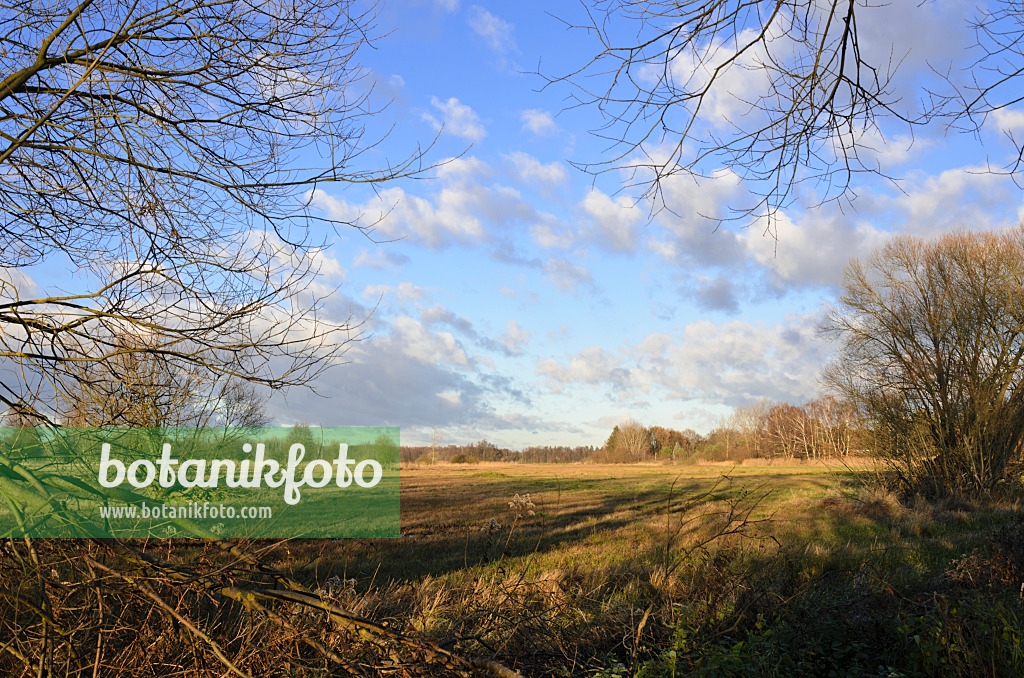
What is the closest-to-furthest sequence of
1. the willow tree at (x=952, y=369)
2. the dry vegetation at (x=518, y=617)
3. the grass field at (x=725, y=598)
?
the dry vegetation at (x=518, y=617), the grass field at (x=725, y=598), the willow tree at (x=952, y=369)

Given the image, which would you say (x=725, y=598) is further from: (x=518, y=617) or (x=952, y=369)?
(x=952, y=369)

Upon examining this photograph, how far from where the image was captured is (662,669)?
3.24 meters

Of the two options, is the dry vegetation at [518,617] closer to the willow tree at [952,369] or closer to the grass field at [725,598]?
the grass field at [725,598]

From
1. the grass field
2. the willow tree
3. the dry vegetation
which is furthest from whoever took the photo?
the willow tree

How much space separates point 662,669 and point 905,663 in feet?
6.65

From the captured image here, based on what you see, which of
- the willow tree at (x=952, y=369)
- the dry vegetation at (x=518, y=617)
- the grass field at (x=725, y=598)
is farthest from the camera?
the willow tree at (x=952, y=369)

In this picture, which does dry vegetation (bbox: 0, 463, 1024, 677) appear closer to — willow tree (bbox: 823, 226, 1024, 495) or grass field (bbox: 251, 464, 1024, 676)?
grass field (bbox: 251, 464, 1024, 676)

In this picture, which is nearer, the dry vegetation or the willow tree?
the dry vegetation

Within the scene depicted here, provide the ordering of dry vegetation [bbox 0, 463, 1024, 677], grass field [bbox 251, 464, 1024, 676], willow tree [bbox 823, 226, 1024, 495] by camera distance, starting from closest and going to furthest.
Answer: dry vegetation [bbox 0, 463, 1024, 677] → grass field [bbox 251, 464, 1024, 676] → willow tree [bbox 823, 226, 1024, 495]

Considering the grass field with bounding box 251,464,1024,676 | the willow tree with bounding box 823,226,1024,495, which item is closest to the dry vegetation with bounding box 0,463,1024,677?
the grass field with bounding box 251,464,1024,676

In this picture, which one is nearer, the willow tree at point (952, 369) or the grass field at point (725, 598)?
the grass field at point (725, 598)

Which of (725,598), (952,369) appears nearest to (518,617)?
(725,598)

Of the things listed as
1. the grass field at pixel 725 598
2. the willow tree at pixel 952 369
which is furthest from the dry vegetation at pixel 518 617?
the willow tree at pixel 952 369

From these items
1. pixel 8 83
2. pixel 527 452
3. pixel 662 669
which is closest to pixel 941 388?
pixel 662 669
